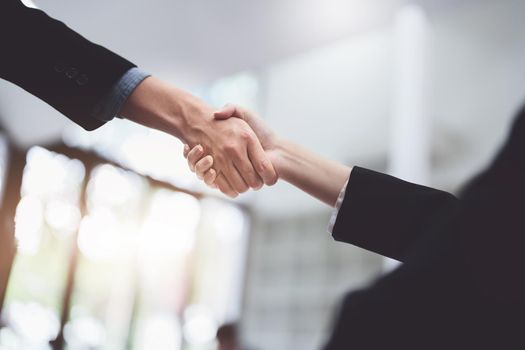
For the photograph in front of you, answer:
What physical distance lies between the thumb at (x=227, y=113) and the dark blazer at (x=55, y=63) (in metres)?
0.27

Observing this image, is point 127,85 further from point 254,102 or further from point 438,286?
point 254,102

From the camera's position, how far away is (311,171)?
42.8 inches

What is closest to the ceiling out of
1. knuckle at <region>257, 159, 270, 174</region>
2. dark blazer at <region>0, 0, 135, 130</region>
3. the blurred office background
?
the blurred office background

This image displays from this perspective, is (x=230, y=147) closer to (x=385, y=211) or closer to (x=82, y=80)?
(x=82, y=80)

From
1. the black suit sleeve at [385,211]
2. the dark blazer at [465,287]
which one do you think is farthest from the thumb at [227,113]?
the dark blazer at [465,287]

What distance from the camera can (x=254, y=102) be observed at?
4480 mm

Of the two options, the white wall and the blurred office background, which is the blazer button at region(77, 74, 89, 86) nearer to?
the blurred office background

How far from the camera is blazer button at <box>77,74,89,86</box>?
3.17 feet

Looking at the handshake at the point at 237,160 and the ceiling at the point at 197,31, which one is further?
A: the ceiling at the point at 197,31

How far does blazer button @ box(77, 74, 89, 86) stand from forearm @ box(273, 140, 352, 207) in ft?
1.42

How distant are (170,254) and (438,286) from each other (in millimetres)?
5468

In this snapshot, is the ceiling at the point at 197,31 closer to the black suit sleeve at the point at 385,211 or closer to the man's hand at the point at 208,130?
the man's hand at the point at 208,130

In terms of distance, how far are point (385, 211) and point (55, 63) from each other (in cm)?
62

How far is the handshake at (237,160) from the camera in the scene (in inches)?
47.7
